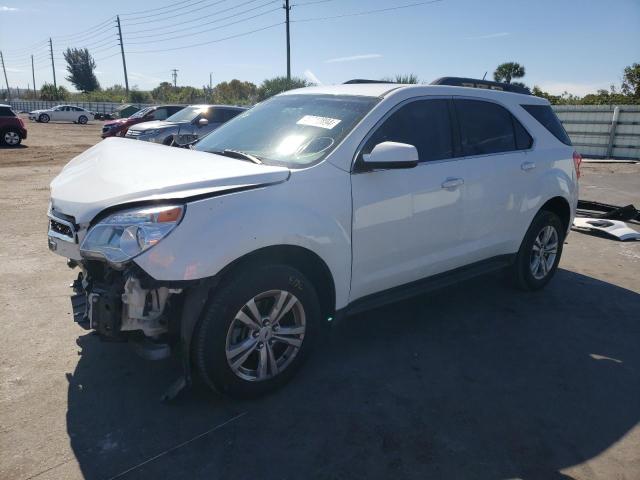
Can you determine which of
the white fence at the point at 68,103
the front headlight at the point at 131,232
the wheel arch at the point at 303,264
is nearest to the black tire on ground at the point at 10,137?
the front headlight at the point at 131,232

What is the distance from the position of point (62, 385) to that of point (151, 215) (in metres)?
1.37

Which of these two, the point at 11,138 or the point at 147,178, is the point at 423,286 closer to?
the point at 147,178

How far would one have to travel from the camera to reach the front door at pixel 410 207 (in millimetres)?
3248

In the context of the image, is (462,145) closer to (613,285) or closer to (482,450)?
(482,450)

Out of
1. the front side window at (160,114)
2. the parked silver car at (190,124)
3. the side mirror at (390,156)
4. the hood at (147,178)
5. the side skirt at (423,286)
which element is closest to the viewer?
the hood at (147,178)

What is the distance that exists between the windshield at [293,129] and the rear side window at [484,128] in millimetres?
947

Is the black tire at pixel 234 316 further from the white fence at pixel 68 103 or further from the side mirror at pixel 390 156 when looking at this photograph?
the white fence at pixel 68 103

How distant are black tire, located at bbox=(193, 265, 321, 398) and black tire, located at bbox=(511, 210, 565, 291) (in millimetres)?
2567

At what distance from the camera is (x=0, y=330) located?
3740mm

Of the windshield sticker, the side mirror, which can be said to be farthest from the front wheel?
the side mirror

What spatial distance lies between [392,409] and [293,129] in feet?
6.45

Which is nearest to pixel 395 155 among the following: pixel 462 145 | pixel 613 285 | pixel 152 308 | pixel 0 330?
pixel 462 145

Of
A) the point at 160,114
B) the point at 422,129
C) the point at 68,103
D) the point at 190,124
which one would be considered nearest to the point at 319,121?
the point at 422,129

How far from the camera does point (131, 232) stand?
2520 millimetres
